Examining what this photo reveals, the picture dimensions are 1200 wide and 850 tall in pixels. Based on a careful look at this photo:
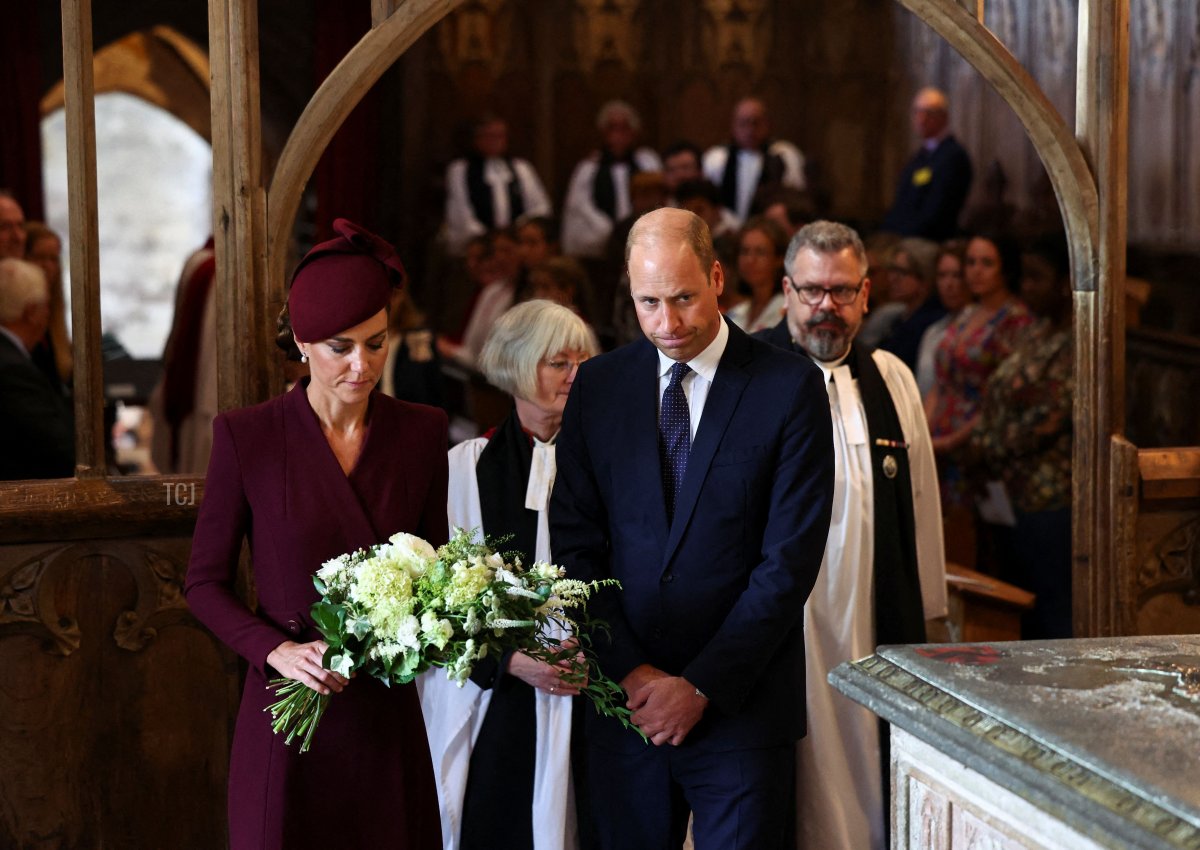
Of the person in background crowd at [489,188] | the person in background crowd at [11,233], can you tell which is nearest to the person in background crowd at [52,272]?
the person in background crowd at [11,233]

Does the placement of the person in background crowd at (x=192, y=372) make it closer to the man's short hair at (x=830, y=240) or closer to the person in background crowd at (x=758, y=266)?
the person in background crowd at (x=758, y=266)

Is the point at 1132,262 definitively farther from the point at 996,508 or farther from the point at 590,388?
the point at 590,388

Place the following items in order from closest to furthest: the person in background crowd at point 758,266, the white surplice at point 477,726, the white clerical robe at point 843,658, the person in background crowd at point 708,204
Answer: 1. the white surplice at point 477,726
2. the white clerical robe at point 843,658
3. the person in background crowd at point 758,266
4. the person in background crowd at point 708,204

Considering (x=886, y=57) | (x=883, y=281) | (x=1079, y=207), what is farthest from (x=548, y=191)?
(x=1079, y=207)

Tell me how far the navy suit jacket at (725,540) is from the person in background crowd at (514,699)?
0.35 m

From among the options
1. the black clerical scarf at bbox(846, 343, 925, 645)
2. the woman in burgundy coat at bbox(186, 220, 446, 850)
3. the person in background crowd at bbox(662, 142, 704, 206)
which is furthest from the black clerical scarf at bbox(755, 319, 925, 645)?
the person in background crowd at bbox(662, 142, 704, 206)

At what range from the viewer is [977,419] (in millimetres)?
6277

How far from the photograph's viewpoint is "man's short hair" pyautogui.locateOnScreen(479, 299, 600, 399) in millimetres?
3656

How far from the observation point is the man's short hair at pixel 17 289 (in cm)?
564

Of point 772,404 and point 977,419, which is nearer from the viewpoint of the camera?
point 772,404

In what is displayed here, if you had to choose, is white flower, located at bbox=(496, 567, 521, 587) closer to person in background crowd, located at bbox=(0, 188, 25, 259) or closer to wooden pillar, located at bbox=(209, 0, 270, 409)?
wooden pillar, located at bbox=(209, 0, 270, 409)

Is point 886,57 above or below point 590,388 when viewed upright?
above

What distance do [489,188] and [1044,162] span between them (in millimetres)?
5936

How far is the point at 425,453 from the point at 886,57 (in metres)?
8.42
